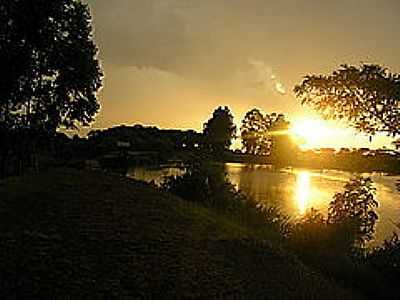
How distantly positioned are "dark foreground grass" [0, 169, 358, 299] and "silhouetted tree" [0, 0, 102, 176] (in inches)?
657

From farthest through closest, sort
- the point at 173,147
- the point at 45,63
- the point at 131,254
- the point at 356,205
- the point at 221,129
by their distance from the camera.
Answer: the point at 221,129, the point at 173,147, the point at 45,63, the point at 356,205, the point at 131,254

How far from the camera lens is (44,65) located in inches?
1401

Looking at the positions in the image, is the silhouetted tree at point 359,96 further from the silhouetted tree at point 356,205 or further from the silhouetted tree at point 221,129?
the silhouetted tree at point 221,129

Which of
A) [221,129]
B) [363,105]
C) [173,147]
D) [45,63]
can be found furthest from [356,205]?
[221,129]

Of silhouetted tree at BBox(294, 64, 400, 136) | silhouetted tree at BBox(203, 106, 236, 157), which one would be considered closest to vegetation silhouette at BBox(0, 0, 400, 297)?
silhouetted tree at BBox(294, 64, 400, 136)

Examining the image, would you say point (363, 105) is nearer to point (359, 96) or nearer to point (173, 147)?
point (359, 96)

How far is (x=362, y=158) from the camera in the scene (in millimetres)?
19641

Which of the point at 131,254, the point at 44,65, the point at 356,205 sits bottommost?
the point at 131,254

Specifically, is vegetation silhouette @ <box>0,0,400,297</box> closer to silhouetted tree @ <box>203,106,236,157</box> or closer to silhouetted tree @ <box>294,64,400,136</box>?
silhouetted tree @ <box>294,64,400,136</box>

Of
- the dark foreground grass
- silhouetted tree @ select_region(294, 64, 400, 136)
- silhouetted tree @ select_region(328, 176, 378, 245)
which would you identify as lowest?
the dark foreground grass

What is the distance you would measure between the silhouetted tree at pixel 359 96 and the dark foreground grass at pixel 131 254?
4.43m

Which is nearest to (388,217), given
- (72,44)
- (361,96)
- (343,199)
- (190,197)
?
Result: (190,197)

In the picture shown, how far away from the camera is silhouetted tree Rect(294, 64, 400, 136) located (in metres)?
14.5

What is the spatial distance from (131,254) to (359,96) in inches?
297
